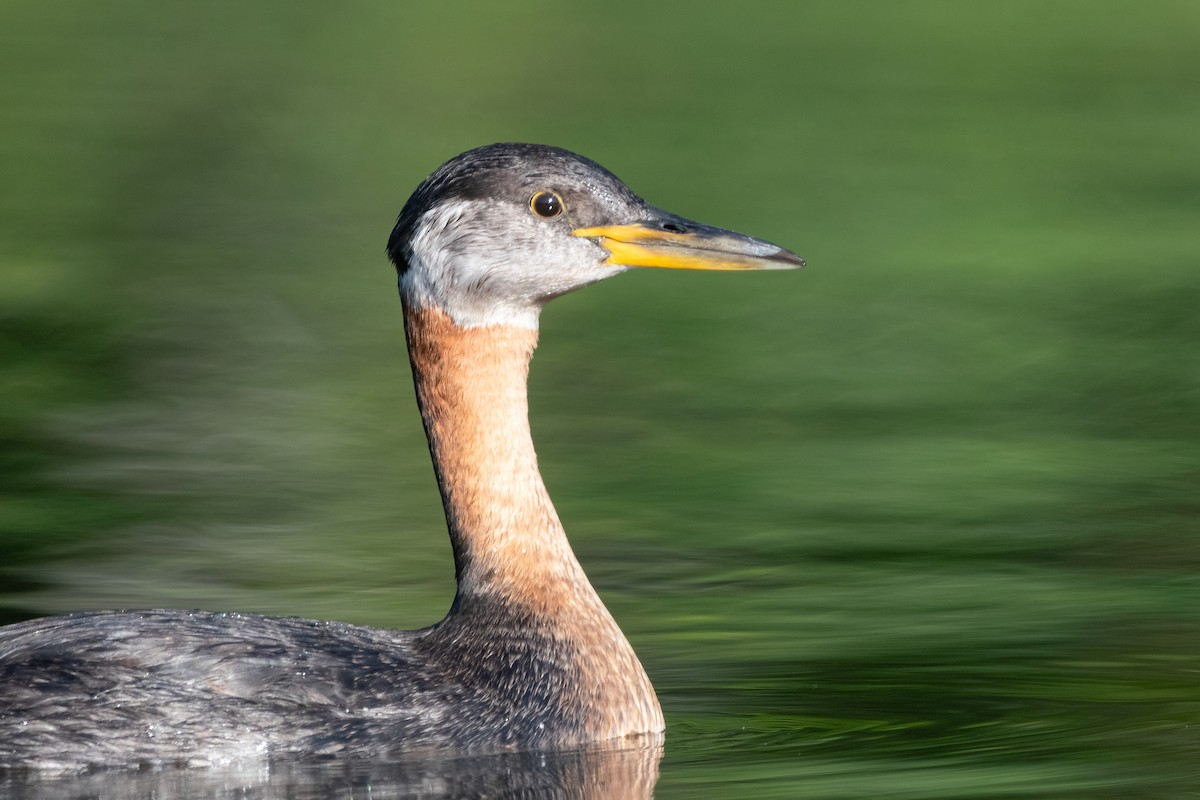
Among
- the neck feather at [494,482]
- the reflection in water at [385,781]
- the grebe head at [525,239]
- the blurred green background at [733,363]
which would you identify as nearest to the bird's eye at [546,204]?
the grebe head at [525,239]

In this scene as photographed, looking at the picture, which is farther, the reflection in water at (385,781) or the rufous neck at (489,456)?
the rufous neck at (489,456)

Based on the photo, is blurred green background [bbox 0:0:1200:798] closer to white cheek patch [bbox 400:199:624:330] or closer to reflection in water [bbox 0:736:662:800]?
reflection in water [bbox 0:736:662:800]

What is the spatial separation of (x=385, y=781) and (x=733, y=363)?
908cm

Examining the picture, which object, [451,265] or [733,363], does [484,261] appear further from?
[733,363]

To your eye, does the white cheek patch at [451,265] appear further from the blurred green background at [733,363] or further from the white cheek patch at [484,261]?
the blurred green background at [733,363]

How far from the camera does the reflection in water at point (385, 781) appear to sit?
8586 mm

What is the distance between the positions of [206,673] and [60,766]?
614mm

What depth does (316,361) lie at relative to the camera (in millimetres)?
18000

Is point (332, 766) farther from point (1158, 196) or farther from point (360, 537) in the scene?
point (1158, 196)

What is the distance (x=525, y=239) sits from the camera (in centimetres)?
998

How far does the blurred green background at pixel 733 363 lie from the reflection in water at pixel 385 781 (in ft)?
1.31

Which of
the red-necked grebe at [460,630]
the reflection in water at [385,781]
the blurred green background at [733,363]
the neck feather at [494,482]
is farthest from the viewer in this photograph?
the blurred green background at [733,363]

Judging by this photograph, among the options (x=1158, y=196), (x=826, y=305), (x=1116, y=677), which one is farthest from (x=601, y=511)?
(x=1158, y=196)

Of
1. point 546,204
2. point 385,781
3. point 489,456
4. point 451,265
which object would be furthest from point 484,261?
point 385,781
